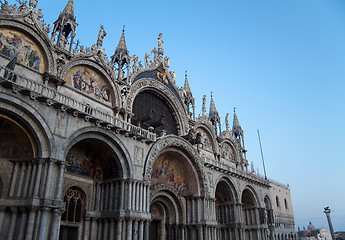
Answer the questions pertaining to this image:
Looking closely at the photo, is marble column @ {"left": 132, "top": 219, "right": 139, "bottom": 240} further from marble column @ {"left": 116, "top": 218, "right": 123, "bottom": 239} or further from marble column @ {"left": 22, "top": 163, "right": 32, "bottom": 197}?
marble column @ {"left": 22, "top": 163, "right": 32, "bottom": 197}

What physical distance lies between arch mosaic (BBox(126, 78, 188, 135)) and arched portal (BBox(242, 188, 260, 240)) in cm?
1074

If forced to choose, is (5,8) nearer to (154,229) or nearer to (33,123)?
(33,123)

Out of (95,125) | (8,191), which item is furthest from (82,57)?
(8,191)

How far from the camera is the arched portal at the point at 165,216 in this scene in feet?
72.7

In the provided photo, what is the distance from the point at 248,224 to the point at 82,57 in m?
23.9

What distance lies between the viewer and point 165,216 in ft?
75.4

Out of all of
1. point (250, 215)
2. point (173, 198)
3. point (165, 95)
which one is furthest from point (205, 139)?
point (250, 215)

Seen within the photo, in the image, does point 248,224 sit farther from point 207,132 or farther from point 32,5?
point 32,5

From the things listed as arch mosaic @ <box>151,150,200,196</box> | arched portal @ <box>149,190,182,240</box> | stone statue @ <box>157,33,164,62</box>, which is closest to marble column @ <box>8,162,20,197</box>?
arched portal @ <box>149,190,182,240</box>

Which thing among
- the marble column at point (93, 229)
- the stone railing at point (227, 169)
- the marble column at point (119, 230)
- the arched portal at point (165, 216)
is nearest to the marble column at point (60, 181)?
the marble column at point (119, 230)

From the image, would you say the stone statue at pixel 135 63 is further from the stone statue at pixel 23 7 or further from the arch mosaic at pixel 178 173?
the stone statue at pixel 23 7

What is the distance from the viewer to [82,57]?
1895 cm

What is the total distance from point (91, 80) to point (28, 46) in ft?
14.6

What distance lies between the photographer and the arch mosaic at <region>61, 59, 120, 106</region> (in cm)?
1833
